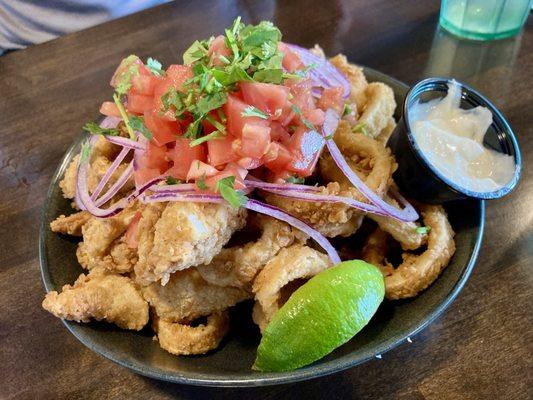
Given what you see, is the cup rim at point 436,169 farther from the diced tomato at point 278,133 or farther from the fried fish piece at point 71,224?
the fried fish piece at point 71,224

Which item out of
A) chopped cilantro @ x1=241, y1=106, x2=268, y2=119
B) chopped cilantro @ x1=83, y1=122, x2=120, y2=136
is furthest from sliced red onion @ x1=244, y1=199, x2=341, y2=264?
chopped cilantro @ x1=83, y1=122, x2=120, y2=136

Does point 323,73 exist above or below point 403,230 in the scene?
above

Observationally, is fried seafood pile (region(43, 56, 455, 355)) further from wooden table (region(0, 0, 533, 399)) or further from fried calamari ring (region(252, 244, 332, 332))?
wooden table (region(0, 0, 533, 399))

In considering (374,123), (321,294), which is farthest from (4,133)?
(321,294)

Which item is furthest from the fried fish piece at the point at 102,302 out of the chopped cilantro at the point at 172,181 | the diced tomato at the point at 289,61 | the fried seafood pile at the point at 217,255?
the diced tomato at the point at 289,61

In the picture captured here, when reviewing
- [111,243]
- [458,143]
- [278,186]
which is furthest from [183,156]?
[458,143]

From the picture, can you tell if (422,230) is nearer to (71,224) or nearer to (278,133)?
(278,133)
